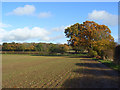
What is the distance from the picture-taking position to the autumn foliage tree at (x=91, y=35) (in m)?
37.0

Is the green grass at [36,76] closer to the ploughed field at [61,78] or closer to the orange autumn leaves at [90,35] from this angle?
the ploughed field at [61,78]

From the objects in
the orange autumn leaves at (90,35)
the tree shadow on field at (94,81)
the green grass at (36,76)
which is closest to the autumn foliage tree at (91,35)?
the orange autumn leaves at (90,35)

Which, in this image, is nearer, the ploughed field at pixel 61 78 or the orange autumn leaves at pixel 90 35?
the ploughed field at pixel 61 78

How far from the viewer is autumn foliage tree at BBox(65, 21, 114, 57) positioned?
121ft

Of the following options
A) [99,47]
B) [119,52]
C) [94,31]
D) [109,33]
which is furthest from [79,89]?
[109,33]

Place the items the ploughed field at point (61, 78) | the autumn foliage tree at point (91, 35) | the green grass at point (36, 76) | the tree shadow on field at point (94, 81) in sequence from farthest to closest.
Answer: the autumn foliage tree at point (91, 35), the green grass at point (36, 76), the ploughed field at point (61, 78), the tree shadow on field at point (94, 81)

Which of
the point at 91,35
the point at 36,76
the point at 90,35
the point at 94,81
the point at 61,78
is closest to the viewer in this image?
the point at 94,81

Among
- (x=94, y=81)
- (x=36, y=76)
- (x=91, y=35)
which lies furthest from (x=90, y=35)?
(x=94, y=81)

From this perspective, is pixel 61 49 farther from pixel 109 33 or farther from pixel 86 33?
pixel 109 33

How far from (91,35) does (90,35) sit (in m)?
0.94

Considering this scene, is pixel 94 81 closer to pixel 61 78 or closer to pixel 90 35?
pixel 61 78

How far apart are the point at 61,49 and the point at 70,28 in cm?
1515

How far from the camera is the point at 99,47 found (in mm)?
33719

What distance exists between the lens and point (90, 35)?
3997 centimetres
